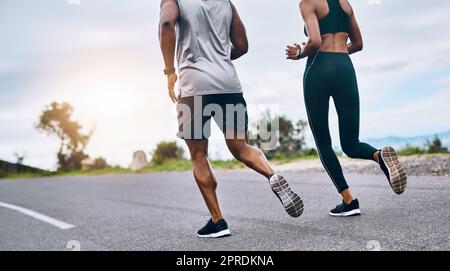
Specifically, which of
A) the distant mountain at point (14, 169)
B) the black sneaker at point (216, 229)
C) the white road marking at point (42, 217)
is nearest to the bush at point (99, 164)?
the distant mountain at point (14, 169)

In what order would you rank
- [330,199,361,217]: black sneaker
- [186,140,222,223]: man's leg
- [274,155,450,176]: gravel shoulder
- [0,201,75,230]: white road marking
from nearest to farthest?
[186,140,222,223]: man's leg
[330,199,361,217]: black sneaker
[0,201,75,230]: white road marking
[274,155,450,176]: gravel shoulder

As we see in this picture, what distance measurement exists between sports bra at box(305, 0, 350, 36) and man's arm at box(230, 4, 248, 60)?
36 cm

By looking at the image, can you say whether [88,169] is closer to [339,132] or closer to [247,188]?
[247,188]

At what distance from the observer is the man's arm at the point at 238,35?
2742mm

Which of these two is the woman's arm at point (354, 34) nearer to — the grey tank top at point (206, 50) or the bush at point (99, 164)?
the grey tank top at point (206, 50)

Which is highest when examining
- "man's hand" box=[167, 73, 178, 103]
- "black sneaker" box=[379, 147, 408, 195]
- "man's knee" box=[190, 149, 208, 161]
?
"man's hand" box=[167, 73, 178, 103]

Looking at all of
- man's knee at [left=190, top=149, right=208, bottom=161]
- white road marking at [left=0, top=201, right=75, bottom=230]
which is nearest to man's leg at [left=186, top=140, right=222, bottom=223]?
man's knee at [left=190, top=149, right=208, bottom=161]

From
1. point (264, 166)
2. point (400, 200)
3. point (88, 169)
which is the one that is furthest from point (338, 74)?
point (88, 169)

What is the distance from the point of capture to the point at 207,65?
107 inches

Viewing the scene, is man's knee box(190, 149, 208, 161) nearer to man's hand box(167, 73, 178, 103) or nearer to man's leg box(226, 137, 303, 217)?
man's leg box(226, 137, 303, 217)

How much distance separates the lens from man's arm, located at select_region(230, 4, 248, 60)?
2.74 m

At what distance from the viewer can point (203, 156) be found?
3287 mm

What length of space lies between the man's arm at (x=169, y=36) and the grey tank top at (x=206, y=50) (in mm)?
44
